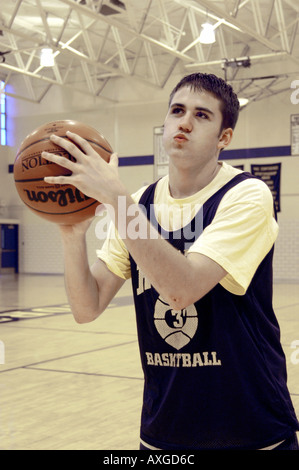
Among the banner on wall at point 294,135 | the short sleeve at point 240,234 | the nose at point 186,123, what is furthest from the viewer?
the banner on wall at point 294,135

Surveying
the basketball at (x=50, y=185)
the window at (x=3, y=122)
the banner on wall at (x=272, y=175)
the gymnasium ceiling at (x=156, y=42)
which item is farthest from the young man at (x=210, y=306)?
the window at (x=3, y=122)

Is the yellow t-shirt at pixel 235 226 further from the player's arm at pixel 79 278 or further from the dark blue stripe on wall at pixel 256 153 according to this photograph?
the dark blue stripe on wall at pixel 256 153

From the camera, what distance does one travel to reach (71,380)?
193 inches

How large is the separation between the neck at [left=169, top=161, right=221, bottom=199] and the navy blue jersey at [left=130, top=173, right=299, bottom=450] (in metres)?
0.09

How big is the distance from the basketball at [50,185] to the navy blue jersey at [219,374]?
1.12ft

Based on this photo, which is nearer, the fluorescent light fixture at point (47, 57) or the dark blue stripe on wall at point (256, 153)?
the fluorescent light fixture at point (47, 57)

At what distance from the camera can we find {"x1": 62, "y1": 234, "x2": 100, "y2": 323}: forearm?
1831mm

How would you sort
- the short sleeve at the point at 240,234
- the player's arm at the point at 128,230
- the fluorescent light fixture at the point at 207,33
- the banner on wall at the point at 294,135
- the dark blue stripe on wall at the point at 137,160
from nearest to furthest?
the player's arm at the point at 128,230
the short sleeve at the point at 240,234
the fluorescent light fixture at the point at 207,33
the banner on wall at the point at 294,135
the dark blue stripe on wall at the point at 137,160

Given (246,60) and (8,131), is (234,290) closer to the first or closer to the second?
(246,60)

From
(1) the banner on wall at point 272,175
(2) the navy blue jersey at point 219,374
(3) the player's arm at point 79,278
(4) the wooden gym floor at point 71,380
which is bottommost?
(4) the wooden gym floor at point 71,380

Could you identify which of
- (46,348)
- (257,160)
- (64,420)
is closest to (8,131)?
(257,160)

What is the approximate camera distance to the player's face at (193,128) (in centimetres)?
173

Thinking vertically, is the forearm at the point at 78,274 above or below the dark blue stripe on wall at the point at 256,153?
below

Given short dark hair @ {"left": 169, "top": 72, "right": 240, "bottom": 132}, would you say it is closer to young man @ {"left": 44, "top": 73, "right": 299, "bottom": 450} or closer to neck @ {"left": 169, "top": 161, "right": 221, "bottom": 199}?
young man @ {"left": 44, "top": 73, "right": 299, "bottom": 450}
